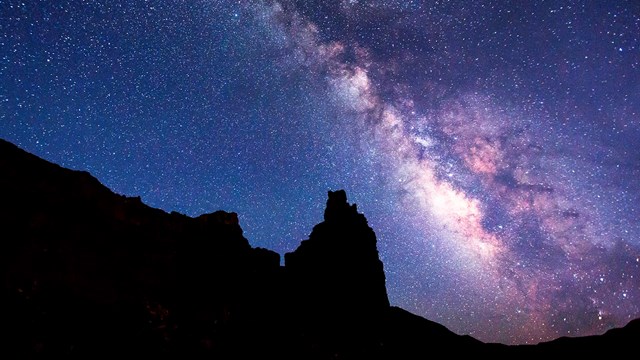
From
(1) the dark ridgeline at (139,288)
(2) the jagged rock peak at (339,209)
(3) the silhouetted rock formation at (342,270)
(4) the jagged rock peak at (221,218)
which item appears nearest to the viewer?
(1) the dark ridgeline at (139,288)

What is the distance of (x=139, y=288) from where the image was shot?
98.6 feet

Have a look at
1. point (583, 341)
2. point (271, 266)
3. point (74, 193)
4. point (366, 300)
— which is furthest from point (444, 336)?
point (74, 193)

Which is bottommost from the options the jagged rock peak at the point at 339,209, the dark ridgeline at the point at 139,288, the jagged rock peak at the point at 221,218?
the dark ridgeline at the point at 139,288

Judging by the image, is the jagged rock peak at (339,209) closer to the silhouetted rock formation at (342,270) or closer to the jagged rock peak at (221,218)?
the silhouetted rock formation at (342,270)

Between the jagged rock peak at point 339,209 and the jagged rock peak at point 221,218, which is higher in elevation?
the jagged rock peak at point 339,209

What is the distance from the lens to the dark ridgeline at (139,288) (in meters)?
22.7

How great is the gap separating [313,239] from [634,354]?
4700 centimetres

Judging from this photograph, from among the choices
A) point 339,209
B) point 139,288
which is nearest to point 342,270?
point 339,209

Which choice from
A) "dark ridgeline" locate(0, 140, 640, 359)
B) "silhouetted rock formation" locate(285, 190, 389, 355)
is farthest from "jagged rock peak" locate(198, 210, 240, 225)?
"silhouetted rock formation" locate(285, 190, 389, 355)

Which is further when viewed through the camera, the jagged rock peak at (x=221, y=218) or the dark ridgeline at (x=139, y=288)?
the jagged rock peak at (x=221, y=218)

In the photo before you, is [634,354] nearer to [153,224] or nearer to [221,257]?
[221,257]

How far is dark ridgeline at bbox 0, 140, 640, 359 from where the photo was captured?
74.4ft

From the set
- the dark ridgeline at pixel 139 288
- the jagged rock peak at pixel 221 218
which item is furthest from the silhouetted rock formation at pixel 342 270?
the jagged rock peak at pixel 221 218

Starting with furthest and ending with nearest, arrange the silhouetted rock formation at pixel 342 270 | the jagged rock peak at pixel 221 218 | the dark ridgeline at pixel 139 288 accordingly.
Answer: the silhouetted rock formation at pixel 342 270
the jagged rock peak at pixel 221 218
the dark ridgeline at pixel 139 288
